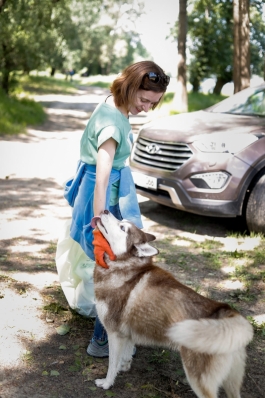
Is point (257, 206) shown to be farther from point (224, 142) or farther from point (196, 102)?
Answer: point (196, 102)

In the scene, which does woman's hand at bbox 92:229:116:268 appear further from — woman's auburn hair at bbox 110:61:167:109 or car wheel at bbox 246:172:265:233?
car wheel at bbox 246:172:265:233

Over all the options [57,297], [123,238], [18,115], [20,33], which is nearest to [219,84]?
[20,33]

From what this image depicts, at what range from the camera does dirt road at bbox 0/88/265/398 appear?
3.34 m

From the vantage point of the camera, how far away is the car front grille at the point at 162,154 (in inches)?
248

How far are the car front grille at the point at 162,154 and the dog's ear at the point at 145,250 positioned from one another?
3.23 m

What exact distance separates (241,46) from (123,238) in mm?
14221

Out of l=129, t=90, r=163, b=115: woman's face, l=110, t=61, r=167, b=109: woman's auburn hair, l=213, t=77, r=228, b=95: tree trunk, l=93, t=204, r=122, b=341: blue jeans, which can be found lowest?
l=213, t=77, r=228, b=95: tree trunk

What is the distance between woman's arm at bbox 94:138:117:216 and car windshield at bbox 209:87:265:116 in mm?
4360

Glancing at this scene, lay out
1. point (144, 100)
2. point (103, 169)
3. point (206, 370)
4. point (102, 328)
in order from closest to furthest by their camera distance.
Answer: point (206, 370)
point (103, 169)
point (144, 100)
point (102, 328)

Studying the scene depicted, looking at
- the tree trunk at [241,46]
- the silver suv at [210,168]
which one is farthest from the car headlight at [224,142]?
the tree trunk at [241,46]

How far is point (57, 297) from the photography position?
455 cm

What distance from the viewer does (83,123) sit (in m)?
18.5

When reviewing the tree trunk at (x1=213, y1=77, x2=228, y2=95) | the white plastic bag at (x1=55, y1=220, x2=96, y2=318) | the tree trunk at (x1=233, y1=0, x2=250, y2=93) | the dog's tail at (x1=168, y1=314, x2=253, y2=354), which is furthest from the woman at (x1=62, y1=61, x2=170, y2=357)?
the tree trunk at (x1=213, y1=77, x2=228, y2=95)

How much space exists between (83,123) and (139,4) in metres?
26.9
